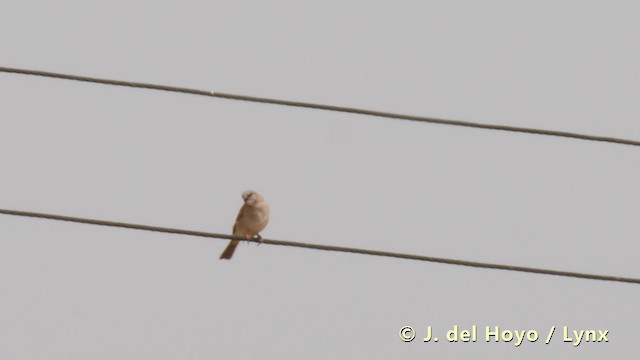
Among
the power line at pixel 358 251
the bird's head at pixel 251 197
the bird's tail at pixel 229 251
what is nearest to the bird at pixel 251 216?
the bird's head at pixel 251 197

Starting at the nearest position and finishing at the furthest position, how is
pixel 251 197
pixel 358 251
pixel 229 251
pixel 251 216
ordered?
pixel 358 251 < pixel 251 216 < pixel 251 197 < pixel 229 251

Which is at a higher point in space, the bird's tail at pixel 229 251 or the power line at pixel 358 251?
the bird's tail at pixel 229 251

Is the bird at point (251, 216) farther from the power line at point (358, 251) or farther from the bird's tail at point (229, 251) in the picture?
the power line at point (358, 251)

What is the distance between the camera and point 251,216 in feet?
48.3

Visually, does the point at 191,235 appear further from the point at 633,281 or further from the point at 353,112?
the point at 633,281

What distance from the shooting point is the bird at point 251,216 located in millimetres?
14617

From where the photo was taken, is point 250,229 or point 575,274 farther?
point 250,229

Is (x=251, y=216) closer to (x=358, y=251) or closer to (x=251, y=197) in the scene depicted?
(x=251, y=197)

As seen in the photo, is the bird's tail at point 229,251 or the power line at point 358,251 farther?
the bird's tail at point 229,251

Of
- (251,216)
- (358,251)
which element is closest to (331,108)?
(358,251)

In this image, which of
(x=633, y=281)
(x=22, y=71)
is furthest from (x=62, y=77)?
(x=633, y=281)

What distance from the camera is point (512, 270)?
10312mm

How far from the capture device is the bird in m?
14.6

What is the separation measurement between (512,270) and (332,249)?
930mm
